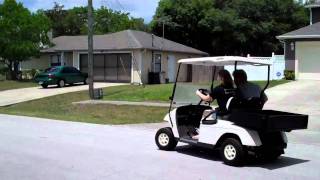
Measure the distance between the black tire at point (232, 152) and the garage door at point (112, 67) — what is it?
3095cm

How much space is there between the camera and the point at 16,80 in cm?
4425

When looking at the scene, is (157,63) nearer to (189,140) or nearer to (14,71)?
(14,71)

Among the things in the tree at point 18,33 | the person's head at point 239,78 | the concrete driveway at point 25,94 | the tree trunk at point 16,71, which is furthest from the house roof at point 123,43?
the person's head at point 239,78

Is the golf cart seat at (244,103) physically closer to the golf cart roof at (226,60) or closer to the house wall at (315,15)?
the golf cart roof at (226,60)

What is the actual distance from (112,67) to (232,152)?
32.8 m

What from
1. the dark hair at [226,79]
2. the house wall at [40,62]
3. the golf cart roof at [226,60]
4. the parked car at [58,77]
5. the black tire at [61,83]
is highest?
the house wall at [40,62]

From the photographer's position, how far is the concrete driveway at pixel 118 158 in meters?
9.05

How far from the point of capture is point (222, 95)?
415 inches

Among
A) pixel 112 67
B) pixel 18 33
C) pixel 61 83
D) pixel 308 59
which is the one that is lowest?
pixel 61 83

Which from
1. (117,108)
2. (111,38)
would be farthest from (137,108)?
(111,38)

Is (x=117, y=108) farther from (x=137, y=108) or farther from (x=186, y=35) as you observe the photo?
(x=186, y=35)

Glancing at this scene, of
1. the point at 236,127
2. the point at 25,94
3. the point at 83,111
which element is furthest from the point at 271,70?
the point at 236,127

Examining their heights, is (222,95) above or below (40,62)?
below

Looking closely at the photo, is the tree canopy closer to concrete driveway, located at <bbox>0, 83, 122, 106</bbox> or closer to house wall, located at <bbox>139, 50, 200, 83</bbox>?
house wall, located at <bbox>139, 50, 200, 83</bbox>
